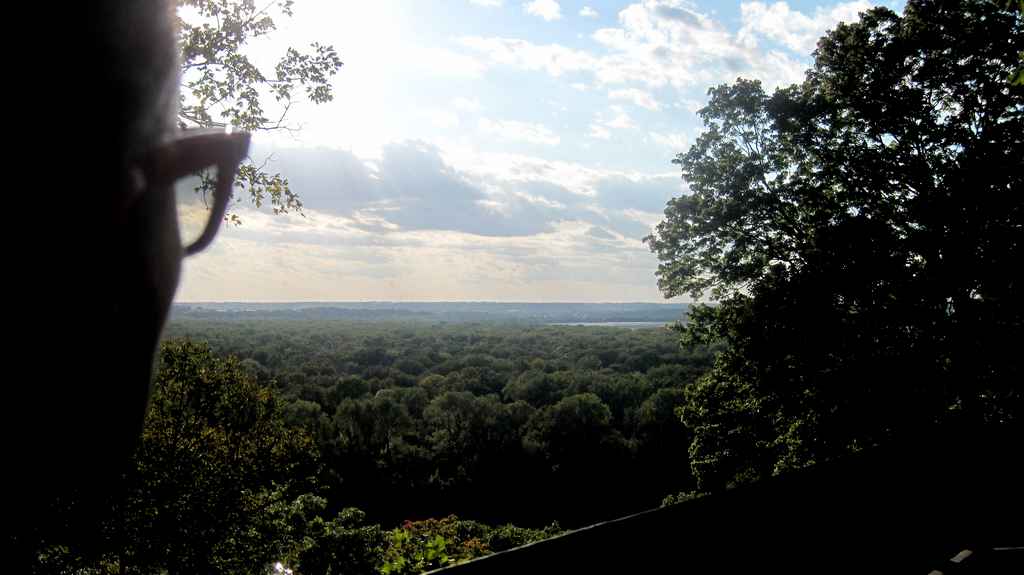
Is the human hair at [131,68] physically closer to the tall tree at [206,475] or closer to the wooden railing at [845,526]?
the wooden railing at [845,526]

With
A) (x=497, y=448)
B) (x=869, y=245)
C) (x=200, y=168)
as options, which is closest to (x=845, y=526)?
(x=200, y=168)

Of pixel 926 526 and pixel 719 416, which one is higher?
pixel 926 526

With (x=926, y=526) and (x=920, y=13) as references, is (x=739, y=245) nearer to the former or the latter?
(x=920, y=13)

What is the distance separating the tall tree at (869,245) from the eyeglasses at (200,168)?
13.3 m

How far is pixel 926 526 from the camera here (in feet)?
11.5

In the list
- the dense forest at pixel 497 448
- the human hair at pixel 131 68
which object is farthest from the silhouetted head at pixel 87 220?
the dense forest at pixel 497 448

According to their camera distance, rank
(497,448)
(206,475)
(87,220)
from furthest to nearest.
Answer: (497,448) → (206,475) → (87,220)

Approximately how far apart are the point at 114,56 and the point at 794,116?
51.0ft

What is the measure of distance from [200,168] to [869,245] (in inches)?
534

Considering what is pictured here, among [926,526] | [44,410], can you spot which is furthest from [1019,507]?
[44,410]

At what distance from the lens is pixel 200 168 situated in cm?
98

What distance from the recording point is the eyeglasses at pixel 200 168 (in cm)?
88

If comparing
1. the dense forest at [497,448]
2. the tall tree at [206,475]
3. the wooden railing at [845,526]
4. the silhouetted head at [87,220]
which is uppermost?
the silhouetted head at [87,220]

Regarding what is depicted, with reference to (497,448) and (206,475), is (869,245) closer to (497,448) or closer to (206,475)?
(206,475)
